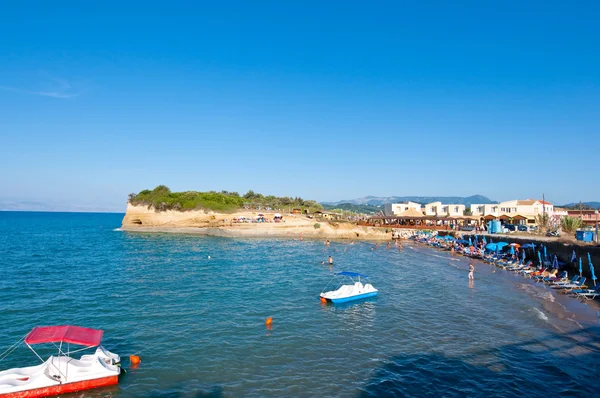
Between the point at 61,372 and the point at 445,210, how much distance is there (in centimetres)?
9282

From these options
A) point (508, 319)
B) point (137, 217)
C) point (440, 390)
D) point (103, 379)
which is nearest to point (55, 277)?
point (103, 379)

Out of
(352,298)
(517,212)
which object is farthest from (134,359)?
(517,212)

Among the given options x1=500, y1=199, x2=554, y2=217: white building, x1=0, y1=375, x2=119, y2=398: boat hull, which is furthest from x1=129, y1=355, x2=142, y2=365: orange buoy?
x1=500, y1=199, x2=554, y2=217: white building

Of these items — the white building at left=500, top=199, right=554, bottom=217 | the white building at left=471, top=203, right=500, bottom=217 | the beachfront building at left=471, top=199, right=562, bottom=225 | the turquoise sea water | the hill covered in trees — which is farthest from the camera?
the hill covered in trees

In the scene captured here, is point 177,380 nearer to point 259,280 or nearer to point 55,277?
point 259,280

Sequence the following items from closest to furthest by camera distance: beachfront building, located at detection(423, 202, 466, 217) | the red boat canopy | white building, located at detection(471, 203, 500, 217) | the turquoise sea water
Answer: the red boat canopy
the turquoise sea water
white building, located at detection(471, 203, 500, 217)
beachfront building, located at detection(423, 202, 466, 217)

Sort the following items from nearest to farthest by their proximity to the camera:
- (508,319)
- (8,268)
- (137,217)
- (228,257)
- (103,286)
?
(508,319)
(103,286)
(8,268)
(228,257)
(137,217)

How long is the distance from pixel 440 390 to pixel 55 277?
34687 mm

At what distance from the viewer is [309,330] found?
21.5m

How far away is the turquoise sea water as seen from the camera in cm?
1550

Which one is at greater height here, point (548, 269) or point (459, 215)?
point (459, 215)

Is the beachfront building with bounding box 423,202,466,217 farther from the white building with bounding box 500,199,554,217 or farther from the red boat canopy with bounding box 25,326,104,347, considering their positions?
the red boat canopy with bounding box 25,326,104,347

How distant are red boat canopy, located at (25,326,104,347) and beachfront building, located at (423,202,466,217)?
85.5m

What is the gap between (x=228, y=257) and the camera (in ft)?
161
